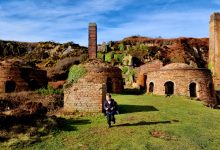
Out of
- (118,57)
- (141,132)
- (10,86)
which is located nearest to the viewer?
(141,132)

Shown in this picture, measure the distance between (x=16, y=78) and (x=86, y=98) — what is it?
12946 millimetres

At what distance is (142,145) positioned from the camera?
43.0 feet

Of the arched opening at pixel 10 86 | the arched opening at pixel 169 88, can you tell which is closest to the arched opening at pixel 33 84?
the arched opening at pixel 10 86

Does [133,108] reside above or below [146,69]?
below

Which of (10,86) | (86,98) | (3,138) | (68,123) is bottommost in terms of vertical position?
(3,138)

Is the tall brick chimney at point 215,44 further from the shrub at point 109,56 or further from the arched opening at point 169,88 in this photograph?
the arched opening at point 169,88

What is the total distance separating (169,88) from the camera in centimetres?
3089

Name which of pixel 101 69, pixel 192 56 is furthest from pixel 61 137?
pixel 192 56

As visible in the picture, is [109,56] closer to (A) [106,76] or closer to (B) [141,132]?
(A) [106,76]

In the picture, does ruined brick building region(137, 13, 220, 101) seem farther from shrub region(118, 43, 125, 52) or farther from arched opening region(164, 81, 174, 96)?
shrub region(118, 43, 125, 52)

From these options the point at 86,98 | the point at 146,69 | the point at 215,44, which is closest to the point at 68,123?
the point at 86,98

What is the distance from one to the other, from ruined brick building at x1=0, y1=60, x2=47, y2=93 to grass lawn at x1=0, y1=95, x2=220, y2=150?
1225 centimetres

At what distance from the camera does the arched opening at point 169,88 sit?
30141mm

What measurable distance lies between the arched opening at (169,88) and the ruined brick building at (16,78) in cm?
1031
